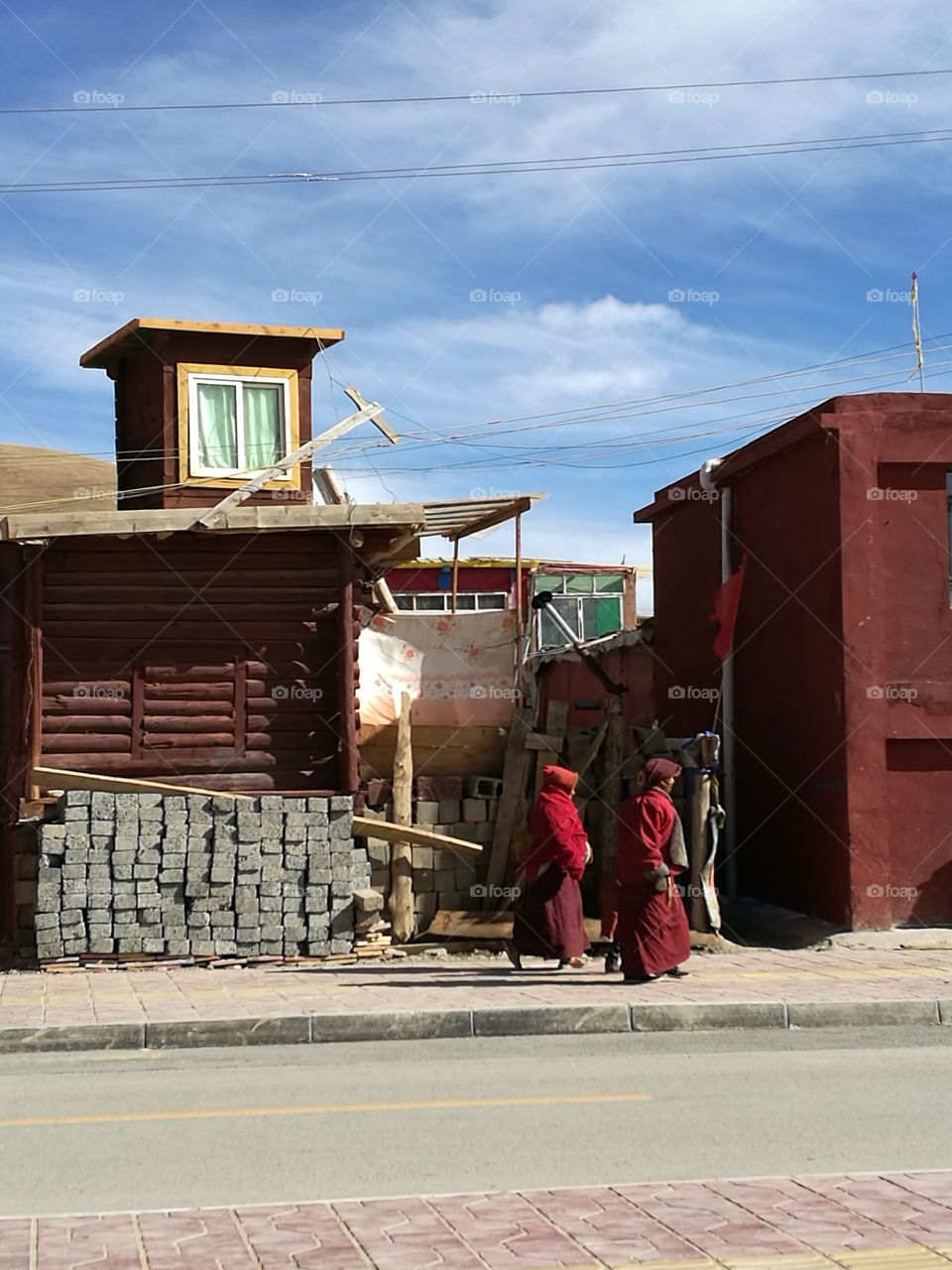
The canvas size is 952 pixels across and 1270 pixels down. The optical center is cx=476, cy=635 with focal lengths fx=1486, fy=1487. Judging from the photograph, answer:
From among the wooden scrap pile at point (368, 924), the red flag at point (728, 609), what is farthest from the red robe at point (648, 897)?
the red flag at point (728, 609)

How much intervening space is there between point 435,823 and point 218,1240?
10556 millimetres

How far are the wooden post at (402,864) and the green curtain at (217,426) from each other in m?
4.23

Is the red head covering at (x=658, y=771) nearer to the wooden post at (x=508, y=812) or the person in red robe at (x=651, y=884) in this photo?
the person in red robe at (x=651, y=884)

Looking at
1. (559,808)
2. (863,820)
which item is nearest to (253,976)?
(559,808)

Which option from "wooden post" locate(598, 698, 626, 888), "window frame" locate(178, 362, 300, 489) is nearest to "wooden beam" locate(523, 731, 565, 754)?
"wooden post" locate(598, 698, 626, 888)

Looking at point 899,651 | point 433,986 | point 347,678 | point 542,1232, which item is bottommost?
Answer: point 433,986

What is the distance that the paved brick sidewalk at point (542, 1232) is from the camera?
4.65m

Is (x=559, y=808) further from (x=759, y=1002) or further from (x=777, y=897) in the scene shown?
(x=777, y=897)

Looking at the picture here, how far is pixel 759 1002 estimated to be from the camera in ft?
32.6

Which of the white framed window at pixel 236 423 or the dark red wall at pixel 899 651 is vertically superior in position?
the white framed window at pixel 236 423

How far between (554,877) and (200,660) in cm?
439

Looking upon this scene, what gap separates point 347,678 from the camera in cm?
1419

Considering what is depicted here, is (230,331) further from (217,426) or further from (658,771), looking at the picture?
(658,771)

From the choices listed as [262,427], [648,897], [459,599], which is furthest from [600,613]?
[648,897]
